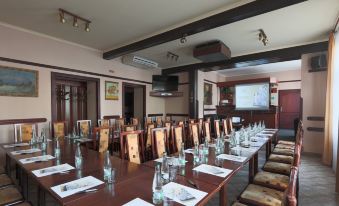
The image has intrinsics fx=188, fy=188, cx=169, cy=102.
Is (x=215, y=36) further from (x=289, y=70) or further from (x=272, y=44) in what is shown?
(x=289, y=70)

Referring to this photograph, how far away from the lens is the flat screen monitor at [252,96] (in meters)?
8.19

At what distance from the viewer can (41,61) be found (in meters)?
4.18

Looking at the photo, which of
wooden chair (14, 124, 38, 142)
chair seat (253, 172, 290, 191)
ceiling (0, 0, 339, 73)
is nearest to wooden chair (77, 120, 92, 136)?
wooden chair (14, 124, 38, 142)

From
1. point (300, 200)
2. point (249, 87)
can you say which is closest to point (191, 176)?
point (300, 200)

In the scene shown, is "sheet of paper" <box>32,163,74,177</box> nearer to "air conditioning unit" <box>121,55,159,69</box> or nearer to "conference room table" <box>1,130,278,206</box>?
"conference room table" <box>1,130,278,206</box>

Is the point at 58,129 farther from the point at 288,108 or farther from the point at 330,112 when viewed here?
the point at 288,108

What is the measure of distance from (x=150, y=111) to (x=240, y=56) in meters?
3.63

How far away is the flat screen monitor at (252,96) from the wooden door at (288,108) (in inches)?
60.9

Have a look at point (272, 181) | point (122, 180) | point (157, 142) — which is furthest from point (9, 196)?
point (272, 181)

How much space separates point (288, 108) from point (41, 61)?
10.1 meters

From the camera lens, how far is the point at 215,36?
13.8ft

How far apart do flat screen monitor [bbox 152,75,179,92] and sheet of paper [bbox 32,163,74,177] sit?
5.44 m

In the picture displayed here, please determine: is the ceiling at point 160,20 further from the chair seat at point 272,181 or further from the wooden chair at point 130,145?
the chair seat at point 272,181

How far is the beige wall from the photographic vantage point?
4480mm
